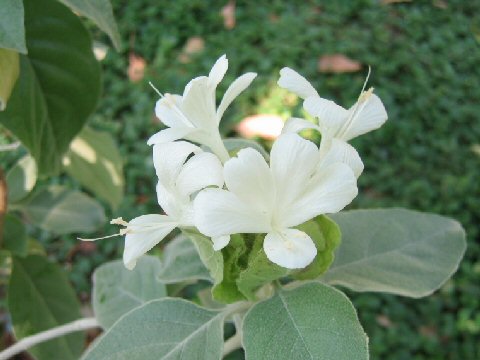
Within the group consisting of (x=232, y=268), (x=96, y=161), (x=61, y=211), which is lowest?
(x=61, y=211)

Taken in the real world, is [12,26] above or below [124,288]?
above

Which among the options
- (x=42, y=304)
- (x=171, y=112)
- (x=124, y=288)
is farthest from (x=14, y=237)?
(x=171, y=112)

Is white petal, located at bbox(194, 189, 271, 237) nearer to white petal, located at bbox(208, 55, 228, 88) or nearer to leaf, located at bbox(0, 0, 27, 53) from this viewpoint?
white petal, located at bbox(208, 55, 228, 88)

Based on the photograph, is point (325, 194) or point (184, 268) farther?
point (184, 268)

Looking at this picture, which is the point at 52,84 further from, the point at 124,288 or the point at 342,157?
the point at 342,157

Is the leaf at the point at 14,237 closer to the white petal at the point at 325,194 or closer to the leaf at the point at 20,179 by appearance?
the leaf at the point at 20,179

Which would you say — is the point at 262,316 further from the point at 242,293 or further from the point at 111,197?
the point at 111,197

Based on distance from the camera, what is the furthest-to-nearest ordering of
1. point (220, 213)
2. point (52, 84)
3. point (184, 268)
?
point (52, 84) < point (184, 268) < point (220, 213)

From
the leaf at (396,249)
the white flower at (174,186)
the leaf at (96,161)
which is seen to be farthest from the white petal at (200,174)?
the leaf at (96,161)
